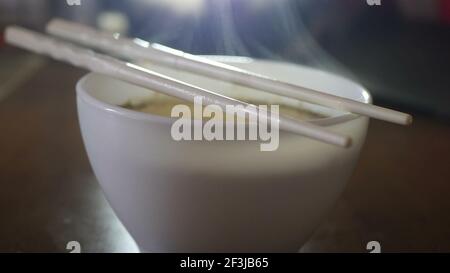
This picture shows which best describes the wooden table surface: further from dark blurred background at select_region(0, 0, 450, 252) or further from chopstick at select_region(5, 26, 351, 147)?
chopstick at select_region(5, 26, 351, 147)

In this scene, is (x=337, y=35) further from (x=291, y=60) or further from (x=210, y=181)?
(x=210, y=181)

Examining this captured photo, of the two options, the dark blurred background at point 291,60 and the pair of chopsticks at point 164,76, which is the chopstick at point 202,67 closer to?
the pair of chopsticks at point 164,76

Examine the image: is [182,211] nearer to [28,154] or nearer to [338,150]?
[338,150]

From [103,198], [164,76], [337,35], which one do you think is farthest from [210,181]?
[337,35]

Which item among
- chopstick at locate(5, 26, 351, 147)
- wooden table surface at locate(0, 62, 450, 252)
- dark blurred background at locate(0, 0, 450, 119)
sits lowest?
wooden table surface at locate(0, 62, 450, 252)

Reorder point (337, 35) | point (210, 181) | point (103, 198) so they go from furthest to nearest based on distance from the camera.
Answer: point (337, 35)
point (103, 198)
point (210, 181)

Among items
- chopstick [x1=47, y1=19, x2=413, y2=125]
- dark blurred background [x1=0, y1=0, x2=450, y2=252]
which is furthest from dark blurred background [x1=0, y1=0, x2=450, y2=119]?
chopstick [x1=47, y1=19, x2=413, y2=125]
